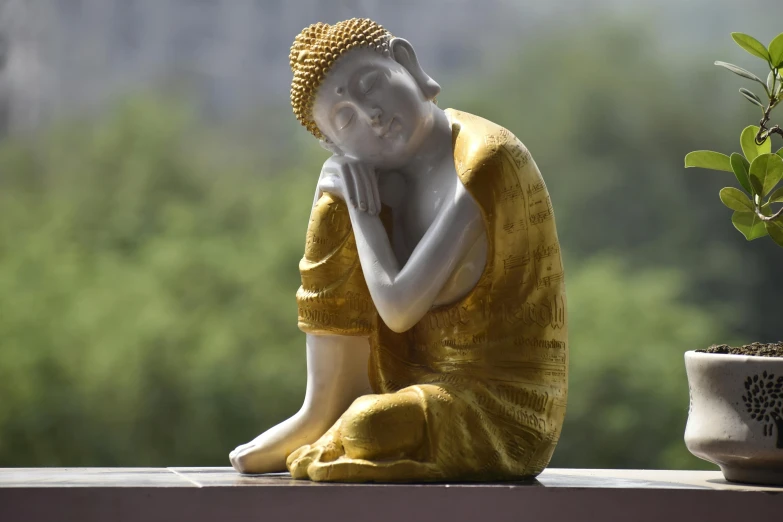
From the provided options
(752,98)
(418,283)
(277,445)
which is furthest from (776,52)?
(277,445)

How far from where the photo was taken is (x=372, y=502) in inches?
57.8

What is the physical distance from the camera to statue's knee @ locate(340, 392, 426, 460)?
151 centimetres

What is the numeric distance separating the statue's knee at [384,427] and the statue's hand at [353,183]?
31 centimetres

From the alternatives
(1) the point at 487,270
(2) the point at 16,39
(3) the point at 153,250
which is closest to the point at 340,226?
(1) the point at 487,270

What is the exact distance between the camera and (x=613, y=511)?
1513mm

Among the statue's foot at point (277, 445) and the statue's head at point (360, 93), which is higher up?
the statue's head at point (360, 93)

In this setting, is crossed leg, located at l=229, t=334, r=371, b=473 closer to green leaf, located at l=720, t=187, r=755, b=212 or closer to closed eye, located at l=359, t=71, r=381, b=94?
closed eye, located at l=359, t=71, r=381, b=94

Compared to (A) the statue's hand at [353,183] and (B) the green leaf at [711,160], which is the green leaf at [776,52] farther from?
(A) the statue's hand at [353,183]

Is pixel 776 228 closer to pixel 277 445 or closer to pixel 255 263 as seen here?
pixel 277 445

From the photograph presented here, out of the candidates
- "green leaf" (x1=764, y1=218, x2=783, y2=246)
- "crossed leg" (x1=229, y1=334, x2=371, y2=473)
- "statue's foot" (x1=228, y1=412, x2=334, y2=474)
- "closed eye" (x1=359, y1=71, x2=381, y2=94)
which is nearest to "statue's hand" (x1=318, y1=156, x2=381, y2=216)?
"closed eye" (x1=359, y1=71, x2=381, y2=94)

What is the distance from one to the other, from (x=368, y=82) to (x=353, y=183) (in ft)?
0.53

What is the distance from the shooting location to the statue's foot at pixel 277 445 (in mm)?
1676

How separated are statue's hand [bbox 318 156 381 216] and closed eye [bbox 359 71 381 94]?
115 millimetres

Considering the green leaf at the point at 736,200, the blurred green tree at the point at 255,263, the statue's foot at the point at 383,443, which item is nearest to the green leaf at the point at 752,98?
the green leaf at the point at 736,200
